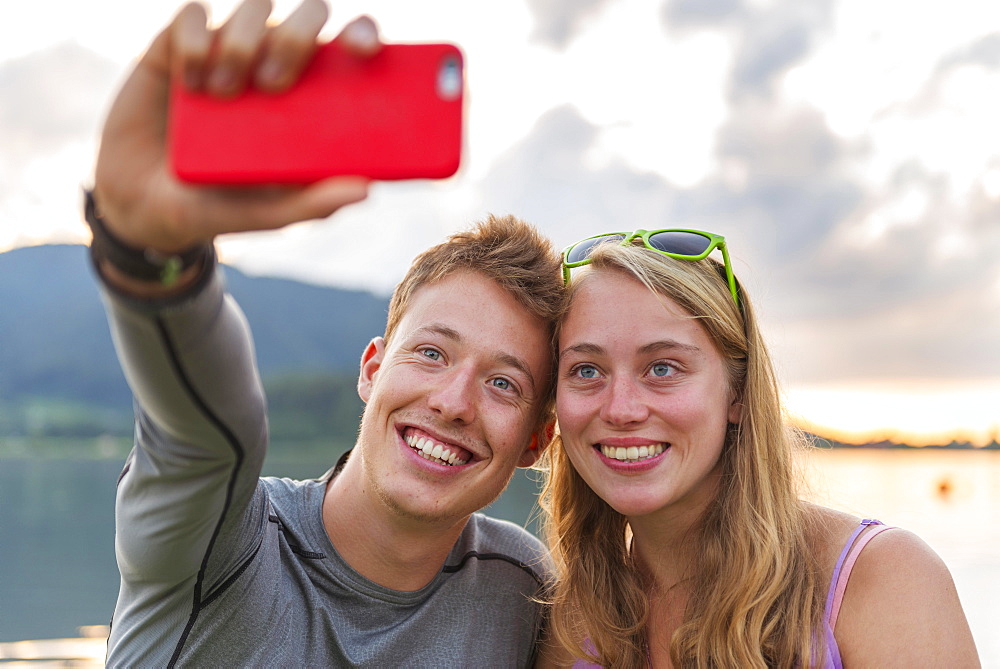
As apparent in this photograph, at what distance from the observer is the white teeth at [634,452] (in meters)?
3.55

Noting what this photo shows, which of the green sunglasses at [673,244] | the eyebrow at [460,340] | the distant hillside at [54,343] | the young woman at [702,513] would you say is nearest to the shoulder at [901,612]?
the young woman at [702,513]

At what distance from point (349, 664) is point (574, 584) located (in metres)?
1.29

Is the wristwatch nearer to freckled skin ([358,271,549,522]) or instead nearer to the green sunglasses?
freckled skin ([358,271,549,522])

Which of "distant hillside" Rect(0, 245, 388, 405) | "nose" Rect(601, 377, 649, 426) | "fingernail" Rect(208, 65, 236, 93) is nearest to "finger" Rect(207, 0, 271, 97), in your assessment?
"fingernail" Rect(208, 65, 236, 93)

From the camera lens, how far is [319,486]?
156 inches

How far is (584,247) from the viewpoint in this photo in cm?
413

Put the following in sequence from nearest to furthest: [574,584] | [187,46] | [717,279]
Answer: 1. [187,46]
2. [717,279]
3. [574,584]

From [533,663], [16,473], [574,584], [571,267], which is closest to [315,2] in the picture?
[571,267]

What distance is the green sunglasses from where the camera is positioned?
3.90m

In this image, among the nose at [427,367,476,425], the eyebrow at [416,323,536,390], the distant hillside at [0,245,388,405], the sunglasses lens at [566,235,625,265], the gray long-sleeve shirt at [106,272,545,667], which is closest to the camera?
the gray long-sleeve shirt at [106,272,545,667]

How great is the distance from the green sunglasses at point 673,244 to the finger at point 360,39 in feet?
8.00

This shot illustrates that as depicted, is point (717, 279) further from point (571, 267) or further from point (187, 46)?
point (187, 46)

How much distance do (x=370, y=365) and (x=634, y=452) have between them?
1.49m

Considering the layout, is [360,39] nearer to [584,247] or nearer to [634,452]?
[634,452]
